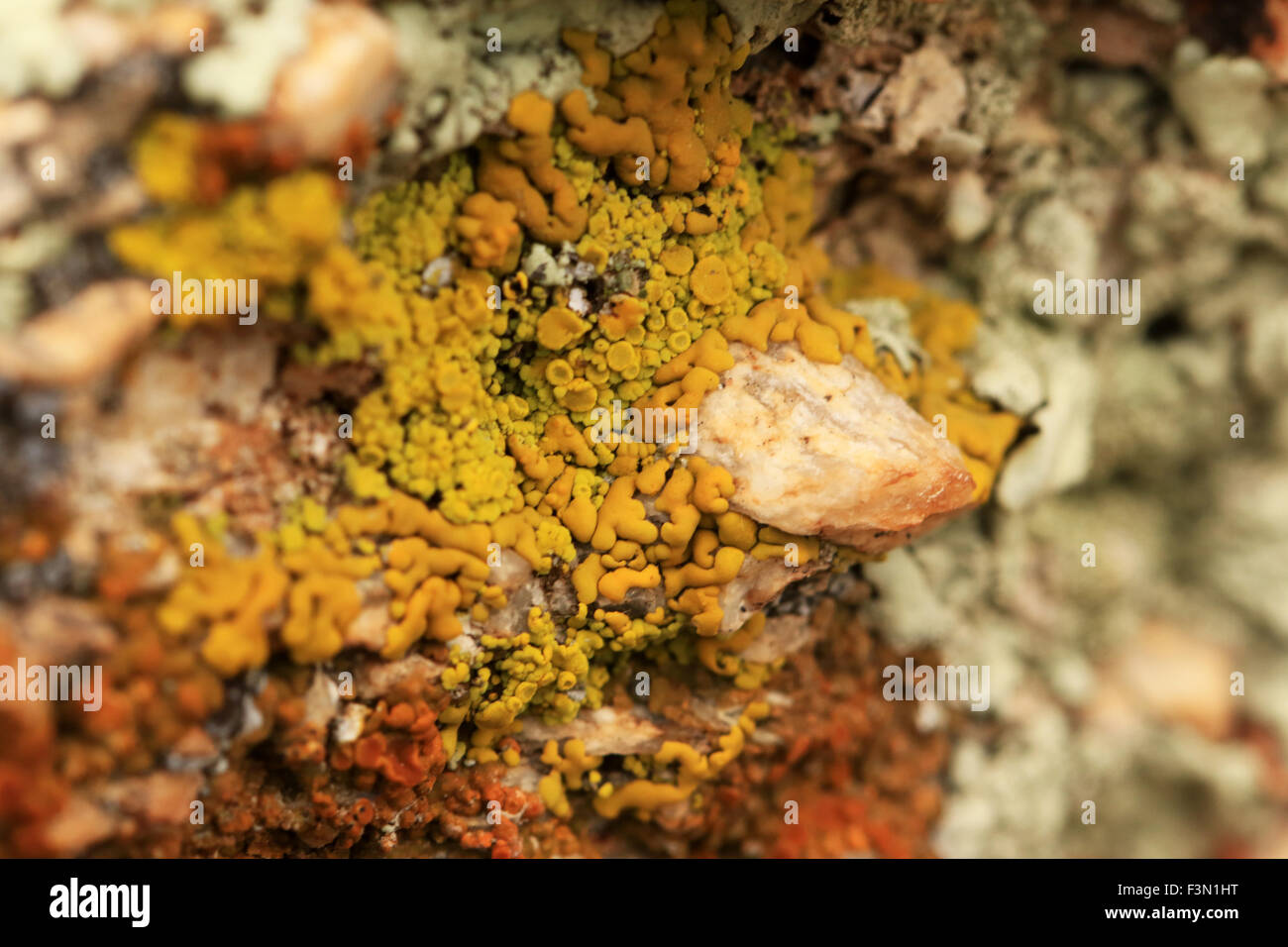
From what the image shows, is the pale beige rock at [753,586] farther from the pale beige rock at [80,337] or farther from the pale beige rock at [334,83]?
the pale beige rock at [80,337]

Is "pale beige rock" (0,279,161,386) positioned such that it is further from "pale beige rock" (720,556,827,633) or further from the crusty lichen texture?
"pale beige rock" (720,556,827,633)

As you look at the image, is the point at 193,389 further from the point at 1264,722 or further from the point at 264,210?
the point at 1264,722

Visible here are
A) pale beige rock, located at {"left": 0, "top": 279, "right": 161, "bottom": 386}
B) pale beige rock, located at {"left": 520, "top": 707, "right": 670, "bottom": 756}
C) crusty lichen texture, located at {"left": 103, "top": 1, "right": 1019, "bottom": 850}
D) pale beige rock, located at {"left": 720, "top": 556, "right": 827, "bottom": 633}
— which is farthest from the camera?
pale beige rock, located at {"left": 520, "top": 707, "right": 670, "bottom": 756}

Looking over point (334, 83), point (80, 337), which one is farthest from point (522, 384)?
point (80, 337)

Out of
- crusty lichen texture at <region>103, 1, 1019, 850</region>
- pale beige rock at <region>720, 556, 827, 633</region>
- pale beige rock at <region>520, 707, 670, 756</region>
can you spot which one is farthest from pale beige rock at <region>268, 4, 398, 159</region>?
pale beige rock at <region>520, 707, 670, 756</region>

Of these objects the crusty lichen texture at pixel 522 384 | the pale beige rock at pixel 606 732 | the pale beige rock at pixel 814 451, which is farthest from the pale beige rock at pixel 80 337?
the pale beige rock at pixel 606 732

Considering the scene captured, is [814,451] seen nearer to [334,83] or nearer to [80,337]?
[334,83]
